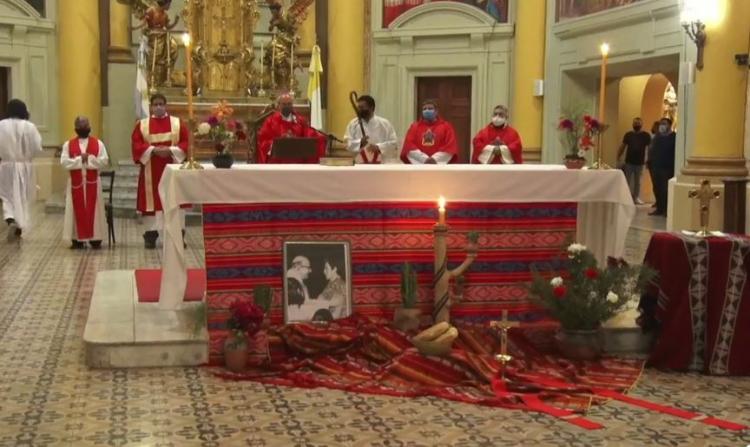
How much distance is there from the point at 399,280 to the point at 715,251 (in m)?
1.94

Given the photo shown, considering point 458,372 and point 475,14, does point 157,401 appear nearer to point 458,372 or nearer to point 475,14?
point 458,372

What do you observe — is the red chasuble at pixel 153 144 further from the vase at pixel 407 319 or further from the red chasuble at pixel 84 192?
the vase at pixel 407 319

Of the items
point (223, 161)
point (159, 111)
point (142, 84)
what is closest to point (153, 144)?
point (159, 111)

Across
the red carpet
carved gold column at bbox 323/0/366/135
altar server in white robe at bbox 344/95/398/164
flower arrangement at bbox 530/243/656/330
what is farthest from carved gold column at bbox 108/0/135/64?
flower arrangement at bbox 530/243/656/330

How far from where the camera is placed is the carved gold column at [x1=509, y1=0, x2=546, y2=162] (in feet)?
52.2

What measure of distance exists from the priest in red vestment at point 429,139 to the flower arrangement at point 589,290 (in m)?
3.35

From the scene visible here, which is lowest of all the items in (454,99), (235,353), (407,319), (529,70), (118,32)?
(235,353)

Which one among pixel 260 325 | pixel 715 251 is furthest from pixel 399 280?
pixel 715 251

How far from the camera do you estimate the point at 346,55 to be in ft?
55.9

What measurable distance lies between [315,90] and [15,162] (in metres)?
5.67

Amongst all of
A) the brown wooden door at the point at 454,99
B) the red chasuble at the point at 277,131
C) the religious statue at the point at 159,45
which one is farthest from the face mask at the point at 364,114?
the brown wooden door at the point at 454,99

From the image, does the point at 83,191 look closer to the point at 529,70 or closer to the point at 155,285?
the point at 155,285

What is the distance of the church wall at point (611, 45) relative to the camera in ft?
41.4

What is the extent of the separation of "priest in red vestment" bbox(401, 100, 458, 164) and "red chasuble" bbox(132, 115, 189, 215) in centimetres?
253
